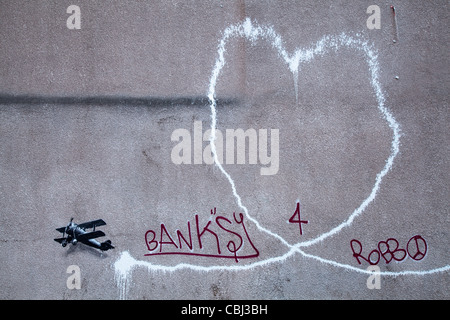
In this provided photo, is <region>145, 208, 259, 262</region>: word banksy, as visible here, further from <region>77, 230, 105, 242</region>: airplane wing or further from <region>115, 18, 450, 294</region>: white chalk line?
<region>77, 230, 105, 242</region>: airplane wing

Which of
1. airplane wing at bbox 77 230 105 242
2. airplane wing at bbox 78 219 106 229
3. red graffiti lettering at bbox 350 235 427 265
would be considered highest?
airplane wing at bbox 78 219 106 229

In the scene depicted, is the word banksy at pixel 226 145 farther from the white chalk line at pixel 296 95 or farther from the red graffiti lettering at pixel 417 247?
the red graffiti lettering at pixel 417 247

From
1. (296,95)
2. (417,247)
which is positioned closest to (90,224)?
(296,95)

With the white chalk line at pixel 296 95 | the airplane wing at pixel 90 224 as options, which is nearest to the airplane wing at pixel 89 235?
the airplane wing at pixel 90 224

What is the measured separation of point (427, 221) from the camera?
3021 mm

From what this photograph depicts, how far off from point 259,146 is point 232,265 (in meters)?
1.11

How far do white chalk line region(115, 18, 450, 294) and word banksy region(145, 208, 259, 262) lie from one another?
0.36ft

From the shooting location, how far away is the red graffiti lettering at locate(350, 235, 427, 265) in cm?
302

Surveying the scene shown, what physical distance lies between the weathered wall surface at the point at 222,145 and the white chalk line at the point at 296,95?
13 mm

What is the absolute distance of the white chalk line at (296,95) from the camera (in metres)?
3.05

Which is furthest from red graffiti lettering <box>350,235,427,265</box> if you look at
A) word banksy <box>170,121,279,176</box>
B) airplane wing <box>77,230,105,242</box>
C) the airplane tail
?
airplane wing <box>77,230,105,242</box>

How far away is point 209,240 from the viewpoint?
3.05 meters

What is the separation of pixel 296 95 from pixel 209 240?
1.54 m
